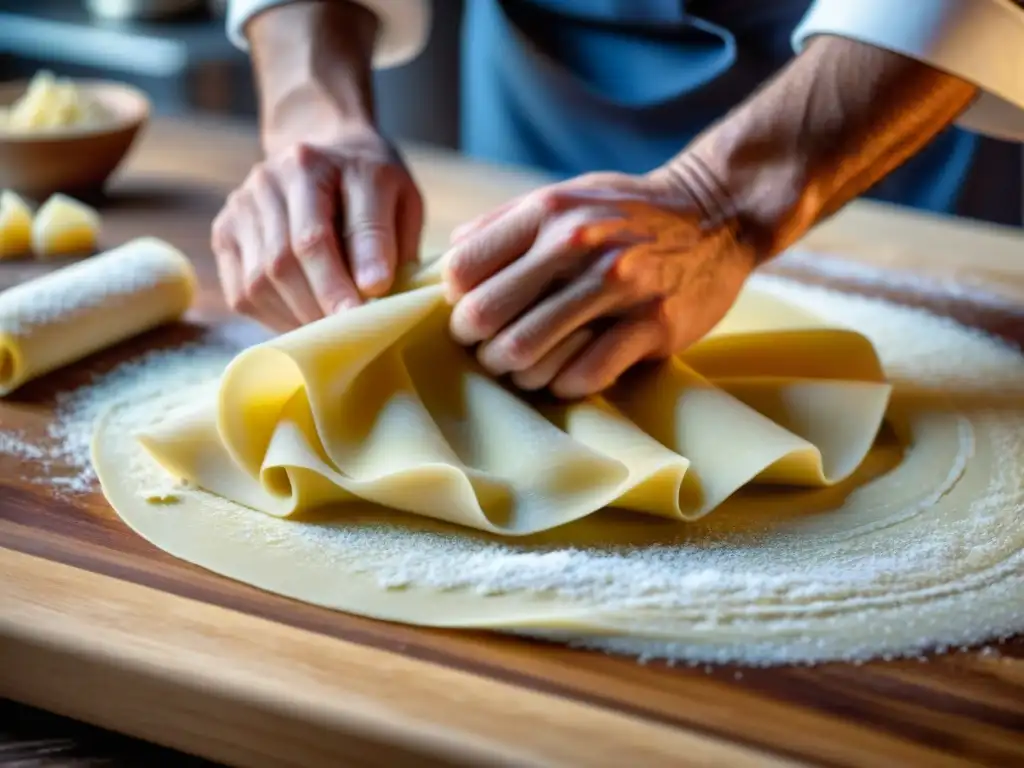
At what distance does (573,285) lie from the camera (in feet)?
3.59

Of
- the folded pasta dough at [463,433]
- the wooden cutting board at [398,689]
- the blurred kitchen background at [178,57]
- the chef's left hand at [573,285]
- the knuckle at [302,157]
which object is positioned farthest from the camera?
the blurred kitchen background at [178,57]

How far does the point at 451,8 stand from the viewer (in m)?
3.16

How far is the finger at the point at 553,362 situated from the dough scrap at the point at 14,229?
31.7 inches

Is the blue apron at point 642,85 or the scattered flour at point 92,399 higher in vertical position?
the blue apron at point 642,85

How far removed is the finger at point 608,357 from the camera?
111cm

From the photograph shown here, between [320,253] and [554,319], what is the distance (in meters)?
0.27

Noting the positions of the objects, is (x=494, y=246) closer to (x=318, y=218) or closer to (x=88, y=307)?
(x=318, y=218)

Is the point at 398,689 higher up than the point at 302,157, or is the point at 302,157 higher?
the point at 302,157

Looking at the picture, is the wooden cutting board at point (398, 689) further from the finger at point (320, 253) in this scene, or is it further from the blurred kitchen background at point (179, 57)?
the blurred kitchen background at point (179, 57)

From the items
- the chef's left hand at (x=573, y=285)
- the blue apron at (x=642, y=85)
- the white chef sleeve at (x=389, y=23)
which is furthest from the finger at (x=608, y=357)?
the white chef sleeve at (x=389, y=23)

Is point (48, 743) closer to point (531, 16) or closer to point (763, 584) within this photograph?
point (763, 584)

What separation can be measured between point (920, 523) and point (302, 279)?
628 mm

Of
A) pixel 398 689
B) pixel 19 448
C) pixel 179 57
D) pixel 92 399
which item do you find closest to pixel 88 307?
pixel 92 399

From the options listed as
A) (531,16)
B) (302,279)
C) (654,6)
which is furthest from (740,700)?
(531,16)
